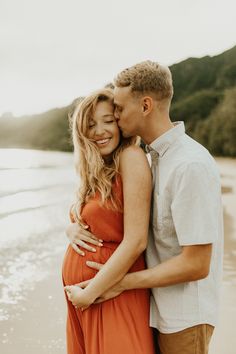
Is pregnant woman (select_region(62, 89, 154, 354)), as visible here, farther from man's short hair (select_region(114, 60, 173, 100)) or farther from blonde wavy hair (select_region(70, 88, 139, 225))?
man's short hair (select_region(114, 60, 173, 100))

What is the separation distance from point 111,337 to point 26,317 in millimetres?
3024

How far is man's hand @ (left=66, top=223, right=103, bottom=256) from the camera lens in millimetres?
2498

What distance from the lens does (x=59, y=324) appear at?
16.3 feet

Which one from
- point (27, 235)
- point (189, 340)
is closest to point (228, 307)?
point (189, 340)

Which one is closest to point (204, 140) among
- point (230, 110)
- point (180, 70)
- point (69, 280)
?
point (230, 110)

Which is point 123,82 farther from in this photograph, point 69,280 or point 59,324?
point 59,324

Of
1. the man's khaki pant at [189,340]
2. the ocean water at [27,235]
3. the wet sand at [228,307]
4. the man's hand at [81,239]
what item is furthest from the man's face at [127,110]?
the ocean water at [27,235]

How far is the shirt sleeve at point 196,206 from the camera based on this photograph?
2.08m

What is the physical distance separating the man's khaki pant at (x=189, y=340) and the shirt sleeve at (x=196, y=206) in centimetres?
47

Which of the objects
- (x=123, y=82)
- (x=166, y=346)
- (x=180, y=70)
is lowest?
(x=180, y=70)

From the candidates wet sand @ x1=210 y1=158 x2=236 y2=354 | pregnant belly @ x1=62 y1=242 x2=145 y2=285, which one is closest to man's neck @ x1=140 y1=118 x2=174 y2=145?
pregnant belly @ x1=62 y1=242 x2=145 y2=285

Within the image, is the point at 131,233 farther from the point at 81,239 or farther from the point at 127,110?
the point at 127,110

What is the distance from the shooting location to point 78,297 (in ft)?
7.91

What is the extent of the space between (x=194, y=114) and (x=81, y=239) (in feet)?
215
